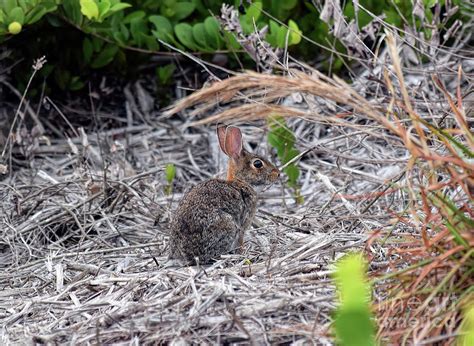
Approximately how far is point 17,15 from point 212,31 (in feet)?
5.04

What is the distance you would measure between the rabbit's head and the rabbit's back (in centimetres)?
61

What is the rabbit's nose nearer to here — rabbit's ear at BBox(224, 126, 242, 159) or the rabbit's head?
the rabbit's head

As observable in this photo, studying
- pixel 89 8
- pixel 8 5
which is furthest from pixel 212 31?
pixel 8 5

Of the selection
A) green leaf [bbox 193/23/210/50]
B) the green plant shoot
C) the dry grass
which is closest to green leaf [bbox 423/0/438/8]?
the dry grass

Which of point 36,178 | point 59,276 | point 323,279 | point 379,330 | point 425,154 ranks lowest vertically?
point 36,178

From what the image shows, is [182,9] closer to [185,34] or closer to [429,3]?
[185,34]

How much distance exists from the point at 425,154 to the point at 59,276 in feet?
8.08

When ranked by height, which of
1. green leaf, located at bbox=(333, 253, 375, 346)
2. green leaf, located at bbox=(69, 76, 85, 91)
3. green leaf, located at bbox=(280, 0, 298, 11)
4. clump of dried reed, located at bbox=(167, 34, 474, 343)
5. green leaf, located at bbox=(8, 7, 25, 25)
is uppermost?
green leaf, located at bbox=(333, 253, 375, 346)

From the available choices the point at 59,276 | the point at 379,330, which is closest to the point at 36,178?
the point at 59,276

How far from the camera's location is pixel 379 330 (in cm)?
381

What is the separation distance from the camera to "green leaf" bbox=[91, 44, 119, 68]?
26.1 feet

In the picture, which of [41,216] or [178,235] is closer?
[178,235]

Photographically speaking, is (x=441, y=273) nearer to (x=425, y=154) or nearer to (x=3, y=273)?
(x=425, y=154)

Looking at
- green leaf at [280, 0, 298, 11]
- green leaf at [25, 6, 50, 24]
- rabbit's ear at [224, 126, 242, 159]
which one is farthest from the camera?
green leaf at [280, 0, 298, 11]
